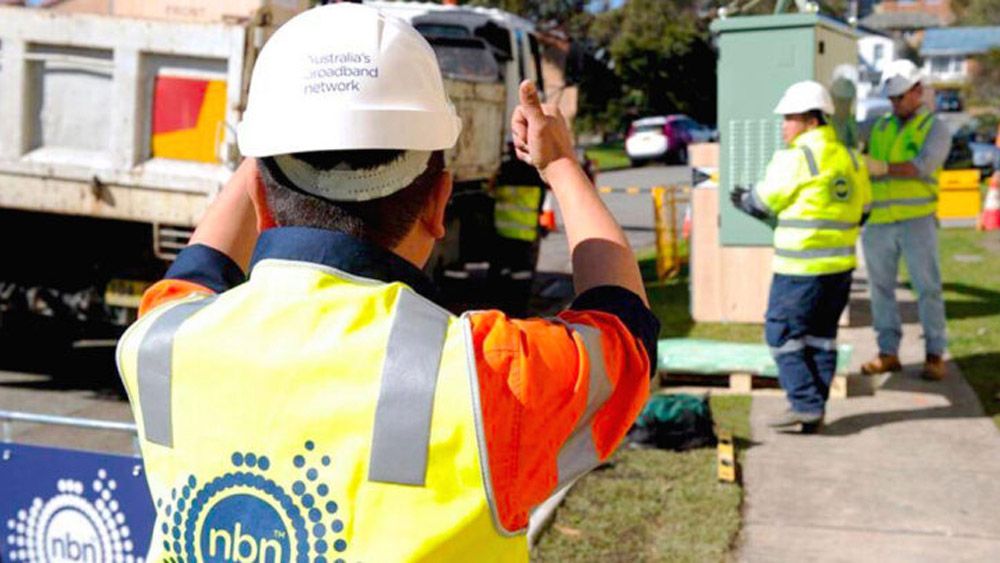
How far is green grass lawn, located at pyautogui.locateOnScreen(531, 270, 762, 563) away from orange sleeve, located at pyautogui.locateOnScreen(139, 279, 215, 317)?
3517mm

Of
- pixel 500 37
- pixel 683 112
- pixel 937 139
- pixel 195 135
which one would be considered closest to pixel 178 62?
pixel 195 135

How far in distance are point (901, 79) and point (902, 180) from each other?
0.64 meters

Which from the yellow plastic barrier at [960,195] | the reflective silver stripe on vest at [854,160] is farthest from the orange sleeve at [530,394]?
the yellow plastic barrier at [960,195]

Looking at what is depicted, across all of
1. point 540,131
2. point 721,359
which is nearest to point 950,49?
point 721,359

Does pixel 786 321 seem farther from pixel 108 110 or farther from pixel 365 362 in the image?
pixel 365 362

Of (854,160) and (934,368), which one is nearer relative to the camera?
(854,160)

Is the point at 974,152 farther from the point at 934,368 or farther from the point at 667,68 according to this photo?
the point at 934,368

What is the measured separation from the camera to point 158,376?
1866 millimetres

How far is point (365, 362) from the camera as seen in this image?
5.64 feet

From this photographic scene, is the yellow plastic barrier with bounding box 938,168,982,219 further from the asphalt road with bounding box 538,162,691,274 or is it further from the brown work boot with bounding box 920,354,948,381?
the brown work boot with bounding box 920,354,948,381

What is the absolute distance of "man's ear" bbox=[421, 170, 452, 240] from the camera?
6.10ft

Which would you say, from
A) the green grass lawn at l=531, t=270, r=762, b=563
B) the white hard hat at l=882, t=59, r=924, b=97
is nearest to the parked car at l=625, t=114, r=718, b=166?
the white hard hat at l=882, t=59, r=924, b=97

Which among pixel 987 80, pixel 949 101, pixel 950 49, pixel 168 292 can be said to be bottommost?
pixel 168 292

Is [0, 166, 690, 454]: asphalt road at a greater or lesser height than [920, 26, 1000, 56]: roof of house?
lesser
